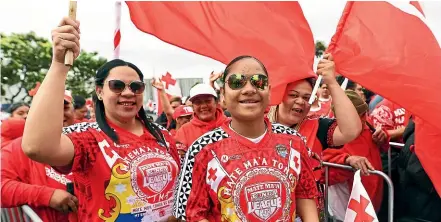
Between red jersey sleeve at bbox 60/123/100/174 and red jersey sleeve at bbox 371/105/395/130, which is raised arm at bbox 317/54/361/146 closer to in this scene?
red jersey sleeve at bbox 60/123/100/174

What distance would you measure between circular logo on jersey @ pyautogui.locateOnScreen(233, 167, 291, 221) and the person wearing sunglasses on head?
8.54 feet

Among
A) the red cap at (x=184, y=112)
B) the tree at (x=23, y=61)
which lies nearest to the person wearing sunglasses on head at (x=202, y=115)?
the red cap at (x=184, y=112)

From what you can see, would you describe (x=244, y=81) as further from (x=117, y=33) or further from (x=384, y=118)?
(x=384, y=118)

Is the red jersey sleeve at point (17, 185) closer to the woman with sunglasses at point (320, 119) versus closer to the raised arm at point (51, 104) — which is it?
the raised arm at point (51, 104)

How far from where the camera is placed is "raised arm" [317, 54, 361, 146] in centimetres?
308

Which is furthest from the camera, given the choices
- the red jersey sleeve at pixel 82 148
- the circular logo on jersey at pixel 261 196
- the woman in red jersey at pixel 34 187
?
the woman in red jersey at pixel 34 187

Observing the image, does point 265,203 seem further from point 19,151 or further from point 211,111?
point 211,111

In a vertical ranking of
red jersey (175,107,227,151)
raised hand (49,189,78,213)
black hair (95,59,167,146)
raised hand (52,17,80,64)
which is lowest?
raised hand (49,189,78,213)

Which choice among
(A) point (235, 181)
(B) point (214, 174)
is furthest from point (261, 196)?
(B) point (214, 174)

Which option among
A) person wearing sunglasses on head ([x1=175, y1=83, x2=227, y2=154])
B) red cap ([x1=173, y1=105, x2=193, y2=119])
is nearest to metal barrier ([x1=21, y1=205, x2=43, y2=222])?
person wearing sunglasses on head ([x1=175, y1=83, x2=227, y2=154])

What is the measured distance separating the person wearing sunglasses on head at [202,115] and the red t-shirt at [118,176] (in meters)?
2.25

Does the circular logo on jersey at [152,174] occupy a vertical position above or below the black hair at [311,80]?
below

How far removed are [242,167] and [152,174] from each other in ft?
1.89

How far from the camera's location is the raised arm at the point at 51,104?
1.95m
